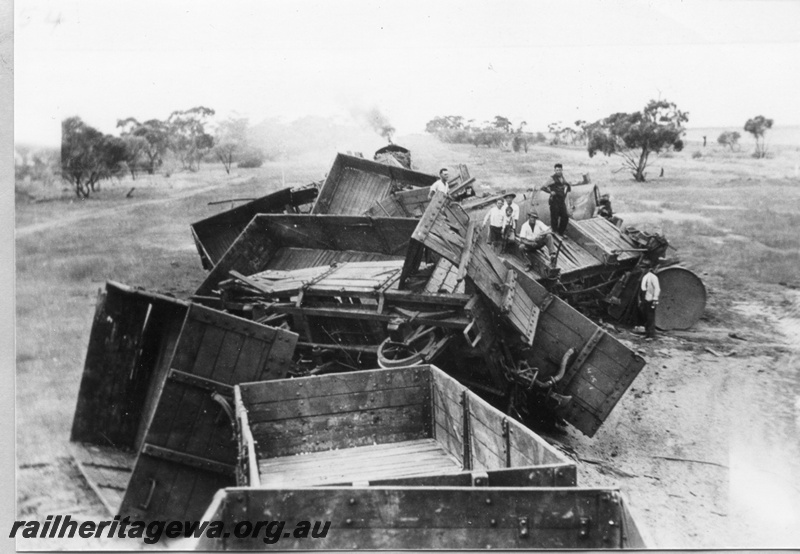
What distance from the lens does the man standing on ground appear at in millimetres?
11352

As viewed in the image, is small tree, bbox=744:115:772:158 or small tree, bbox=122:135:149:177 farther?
small tree, bbox=122:135:149:177

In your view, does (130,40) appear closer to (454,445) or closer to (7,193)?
(7,193)

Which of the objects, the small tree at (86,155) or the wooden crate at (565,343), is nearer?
the wooden crate at (565,343)

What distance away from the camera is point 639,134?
12.3 m

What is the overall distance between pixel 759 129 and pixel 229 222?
9.03 metres

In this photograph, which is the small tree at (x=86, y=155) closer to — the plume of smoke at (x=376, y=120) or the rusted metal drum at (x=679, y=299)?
the plume of smoke at (x=376, y=120)

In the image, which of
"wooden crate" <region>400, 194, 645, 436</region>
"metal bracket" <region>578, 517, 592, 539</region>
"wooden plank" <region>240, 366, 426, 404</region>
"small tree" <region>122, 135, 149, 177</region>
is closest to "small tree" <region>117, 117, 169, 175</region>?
"small tree" <region>122, 135, 149, 177</region>

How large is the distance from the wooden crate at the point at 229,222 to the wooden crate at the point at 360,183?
942 millimetres

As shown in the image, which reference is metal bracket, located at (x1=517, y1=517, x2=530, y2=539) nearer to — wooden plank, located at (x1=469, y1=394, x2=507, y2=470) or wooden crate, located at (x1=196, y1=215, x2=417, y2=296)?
wooden plank, located at (x1=469, y1=394, x2=507, y2=470)

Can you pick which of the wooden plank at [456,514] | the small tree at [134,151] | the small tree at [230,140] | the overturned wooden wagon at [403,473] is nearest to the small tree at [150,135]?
the small tree at [134,151]

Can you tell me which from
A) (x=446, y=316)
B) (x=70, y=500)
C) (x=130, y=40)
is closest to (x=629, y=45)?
(x=446, y=316)

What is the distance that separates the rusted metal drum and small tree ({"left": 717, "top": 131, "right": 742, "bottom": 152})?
2.53 metres

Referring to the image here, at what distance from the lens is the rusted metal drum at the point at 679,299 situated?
11.9 metres

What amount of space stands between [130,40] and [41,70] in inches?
35.1
